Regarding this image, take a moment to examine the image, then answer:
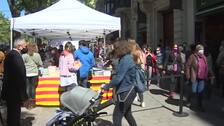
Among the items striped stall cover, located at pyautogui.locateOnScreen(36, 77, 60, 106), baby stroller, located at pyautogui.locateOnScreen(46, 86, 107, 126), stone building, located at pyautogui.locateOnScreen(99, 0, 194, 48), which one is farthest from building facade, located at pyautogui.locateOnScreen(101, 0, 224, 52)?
baby stroller, located at pyautogui.locateOnScreen(46, 86, 107, 126)

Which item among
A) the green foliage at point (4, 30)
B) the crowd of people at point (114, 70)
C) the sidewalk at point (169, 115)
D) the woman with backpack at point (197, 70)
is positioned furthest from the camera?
the green foliage at point (4, 30)

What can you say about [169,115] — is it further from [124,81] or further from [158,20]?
[158,20]

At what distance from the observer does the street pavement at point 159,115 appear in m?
10.6

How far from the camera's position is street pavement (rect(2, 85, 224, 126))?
10.6 meters

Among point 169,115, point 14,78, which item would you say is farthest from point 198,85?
point 14,78

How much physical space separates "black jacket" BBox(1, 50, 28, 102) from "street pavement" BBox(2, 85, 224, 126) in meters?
2.05

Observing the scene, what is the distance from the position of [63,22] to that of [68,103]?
26.8 ft

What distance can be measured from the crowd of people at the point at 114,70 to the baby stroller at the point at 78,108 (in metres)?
0.62

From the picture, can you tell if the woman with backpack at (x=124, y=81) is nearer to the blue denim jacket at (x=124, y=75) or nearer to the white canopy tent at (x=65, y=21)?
the blue denim jacket at (x=124, y=75)

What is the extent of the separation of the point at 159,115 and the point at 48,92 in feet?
10.7

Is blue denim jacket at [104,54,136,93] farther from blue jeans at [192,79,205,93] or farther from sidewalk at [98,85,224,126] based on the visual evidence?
blue jeans at [192,79,205,93]

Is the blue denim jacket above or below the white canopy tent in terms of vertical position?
below

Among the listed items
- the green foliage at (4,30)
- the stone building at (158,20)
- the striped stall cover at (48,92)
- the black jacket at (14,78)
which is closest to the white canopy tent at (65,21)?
the striped stall cover at (48,92)

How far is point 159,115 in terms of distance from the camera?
11.6 meters
